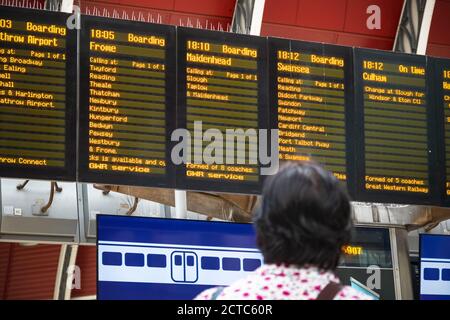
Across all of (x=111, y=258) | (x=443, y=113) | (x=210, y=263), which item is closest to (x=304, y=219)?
(x=111, y=258)

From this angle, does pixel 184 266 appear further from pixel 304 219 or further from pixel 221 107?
pixel 304 219

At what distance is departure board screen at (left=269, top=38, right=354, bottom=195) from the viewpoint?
973 cm

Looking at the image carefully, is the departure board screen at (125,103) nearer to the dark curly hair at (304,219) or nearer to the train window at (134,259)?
the train window at (134,259)

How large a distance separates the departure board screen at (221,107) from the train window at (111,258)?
872 millimetres

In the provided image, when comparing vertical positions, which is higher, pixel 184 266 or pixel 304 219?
pixel 304 219

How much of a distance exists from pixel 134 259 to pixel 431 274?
3296 mm

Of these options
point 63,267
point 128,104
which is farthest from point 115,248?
point 63,267

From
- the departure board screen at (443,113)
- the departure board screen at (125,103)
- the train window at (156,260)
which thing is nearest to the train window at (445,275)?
the departure board screen at (443,113)

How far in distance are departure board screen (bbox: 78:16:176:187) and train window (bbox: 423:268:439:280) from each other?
3.27 meters

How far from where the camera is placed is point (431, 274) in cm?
1099

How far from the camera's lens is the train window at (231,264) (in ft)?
32.4

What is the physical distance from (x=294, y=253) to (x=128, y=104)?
6.45m
